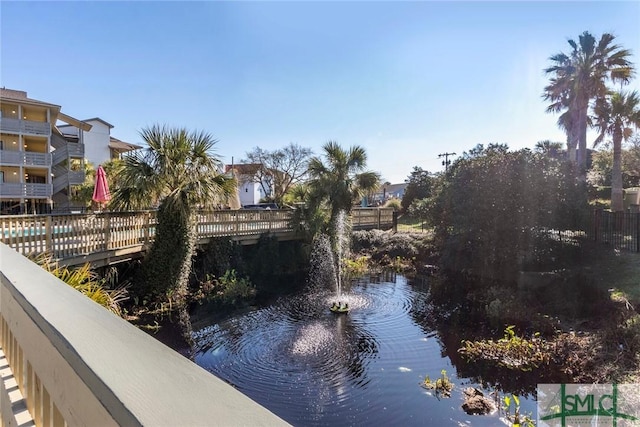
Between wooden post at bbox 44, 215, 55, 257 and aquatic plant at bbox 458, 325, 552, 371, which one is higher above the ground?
wooden post at bbox 44, 215, 55, 257

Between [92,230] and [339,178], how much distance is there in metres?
8.97

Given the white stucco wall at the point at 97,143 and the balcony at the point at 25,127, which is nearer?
the balcony at the point at 25,127

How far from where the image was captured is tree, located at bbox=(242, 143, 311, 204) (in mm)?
42000

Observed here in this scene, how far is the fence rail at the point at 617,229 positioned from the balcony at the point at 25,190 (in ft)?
97.4

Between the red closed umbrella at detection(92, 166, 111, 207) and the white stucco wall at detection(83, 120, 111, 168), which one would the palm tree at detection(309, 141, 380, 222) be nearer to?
the red closed umbrella at detection(92, 166, 111, 207)

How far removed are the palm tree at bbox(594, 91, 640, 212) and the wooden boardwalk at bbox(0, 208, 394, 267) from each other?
17944 millimetres

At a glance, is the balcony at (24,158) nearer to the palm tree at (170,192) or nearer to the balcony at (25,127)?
the balcony at (25,127)

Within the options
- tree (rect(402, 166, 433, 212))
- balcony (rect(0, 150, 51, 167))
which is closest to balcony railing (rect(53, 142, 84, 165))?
balcony (rect(0, 150, 51, 167))

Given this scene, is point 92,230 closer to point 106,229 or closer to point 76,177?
point 106,229

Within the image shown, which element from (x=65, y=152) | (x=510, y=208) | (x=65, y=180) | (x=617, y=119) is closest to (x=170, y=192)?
(x=510, y=208)

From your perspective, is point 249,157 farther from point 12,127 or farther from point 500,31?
point 500,31

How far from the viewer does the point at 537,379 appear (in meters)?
6.04

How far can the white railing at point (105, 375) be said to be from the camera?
63 cm

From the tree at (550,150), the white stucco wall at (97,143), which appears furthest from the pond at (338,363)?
the white stucco wall at (97,143)
